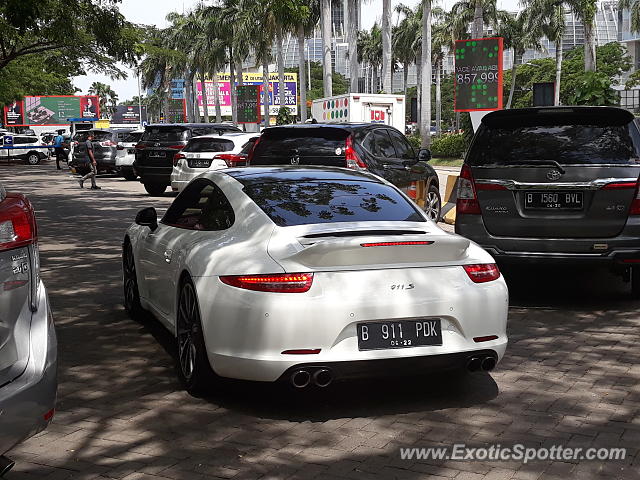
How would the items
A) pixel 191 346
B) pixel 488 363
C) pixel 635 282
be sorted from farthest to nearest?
pixel 635 282 < pixel 191 346 < pixel 488 363

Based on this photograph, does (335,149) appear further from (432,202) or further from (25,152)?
(25,152)

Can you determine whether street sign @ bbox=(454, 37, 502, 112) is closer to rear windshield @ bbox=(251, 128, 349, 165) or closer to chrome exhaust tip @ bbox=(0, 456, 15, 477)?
rear windshield @ bbox=(251, 128, 349, 165)

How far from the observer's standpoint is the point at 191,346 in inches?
225

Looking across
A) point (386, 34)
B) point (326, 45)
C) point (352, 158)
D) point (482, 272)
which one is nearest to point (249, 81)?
point (386, 34)

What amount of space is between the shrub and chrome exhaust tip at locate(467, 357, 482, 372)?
1830 inches

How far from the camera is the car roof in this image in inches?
253

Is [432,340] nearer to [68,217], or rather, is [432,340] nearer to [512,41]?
[68,217]

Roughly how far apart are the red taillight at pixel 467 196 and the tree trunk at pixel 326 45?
4613cm

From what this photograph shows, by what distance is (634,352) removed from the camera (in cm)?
687

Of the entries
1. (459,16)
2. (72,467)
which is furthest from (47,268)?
(459,16)

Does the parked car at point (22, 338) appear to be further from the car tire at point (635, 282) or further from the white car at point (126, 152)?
the white car at point (126, 152)

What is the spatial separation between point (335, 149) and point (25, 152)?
45.0 meters

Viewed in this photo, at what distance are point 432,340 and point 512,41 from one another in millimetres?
73201

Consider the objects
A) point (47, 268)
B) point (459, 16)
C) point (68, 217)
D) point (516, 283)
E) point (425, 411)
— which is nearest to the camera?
point (425, 411)
